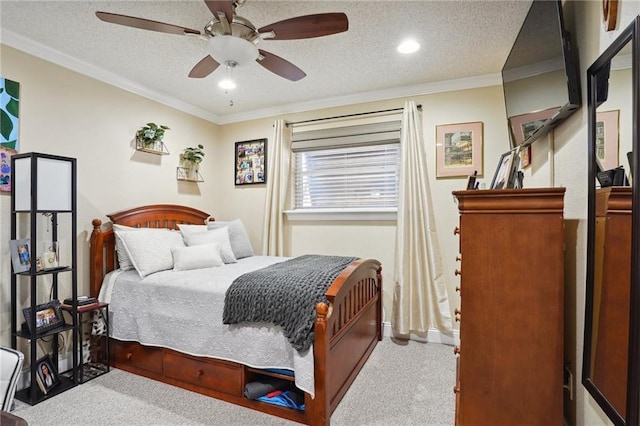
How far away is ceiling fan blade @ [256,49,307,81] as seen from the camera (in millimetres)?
2066

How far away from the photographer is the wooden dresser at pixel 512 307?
1.37 metres

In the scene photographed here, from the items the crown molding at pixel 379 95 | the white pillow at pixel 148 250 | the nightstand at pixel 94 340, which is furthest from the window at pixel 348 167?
the nightstand at pixel 94 340

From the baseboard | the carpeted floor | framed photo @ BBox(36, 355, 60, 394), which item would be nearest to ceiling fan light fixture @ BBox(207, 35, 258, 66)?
the carpeted floor

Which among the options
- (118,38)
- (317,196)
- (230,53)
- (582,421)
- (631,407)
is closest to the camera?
(631,407)

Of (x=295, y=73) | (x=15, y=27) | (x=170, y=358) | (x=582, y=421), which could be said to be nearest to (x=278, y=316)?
(x=170, y=358)

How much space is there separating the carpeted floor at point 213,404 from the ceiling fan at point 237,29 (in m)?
2.24

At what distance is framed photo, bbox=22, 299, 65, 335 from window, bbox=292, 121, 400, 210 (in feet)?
A: 7.99

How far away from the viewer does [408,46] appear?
2514 millimetres

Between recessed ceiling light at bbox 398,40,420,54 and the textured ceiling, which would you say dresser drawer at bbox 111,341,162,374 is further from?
recessed ceiling light at bbox 398,40,420,54

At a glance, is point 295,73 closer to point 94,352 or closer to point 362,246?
point 362,246

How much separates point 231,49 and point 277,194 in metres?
2.11

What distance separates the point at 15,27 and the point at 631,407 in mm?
3822

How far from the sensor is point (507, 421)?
1420mm

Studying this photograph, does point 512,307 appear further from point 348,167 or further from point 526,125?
point 348,167
